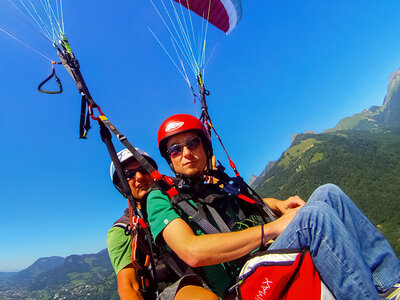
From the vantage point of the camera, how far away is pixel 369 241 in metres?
1.90

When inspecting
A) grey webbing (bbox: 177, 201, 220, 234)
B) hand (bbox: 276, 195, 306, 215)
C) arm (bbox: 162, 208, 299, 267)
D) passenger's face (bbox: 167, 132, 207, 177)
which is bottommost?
arm (bbox: 162, 208, 299, 267)

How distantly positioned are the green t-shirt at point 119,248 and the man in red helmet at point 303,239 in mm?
1462

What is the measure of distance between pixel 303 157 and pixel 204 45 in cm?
16992

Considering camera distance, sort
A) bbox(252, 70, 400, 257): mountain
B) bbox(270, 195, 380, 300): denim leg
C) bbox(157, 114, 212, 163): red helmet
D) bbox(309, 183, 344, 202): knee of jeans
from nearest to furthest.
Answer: bbox(270, 195, 380, 300): denim leg < bbox(309, 183, 344, 202): knee of jeans < bbox(157, 114, 212, 163): red helmet < bbox(252, 70, 400, 257): mountain

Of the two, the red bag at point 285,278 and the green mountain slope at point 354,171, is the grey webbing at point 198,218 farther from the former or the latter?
the green mountain slope at point 354,171

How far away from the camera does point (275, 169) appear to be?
608 ft

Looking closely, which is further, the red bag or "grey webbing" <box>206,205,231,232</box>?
"grey webbing" <box>206,205,231,232</box>

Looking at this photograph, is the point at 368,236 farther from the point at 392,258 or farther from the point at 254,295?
the point at 254,295

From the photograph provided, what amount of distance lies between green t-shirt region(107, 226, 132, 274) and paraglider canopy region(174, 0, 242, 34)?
8.71 meters

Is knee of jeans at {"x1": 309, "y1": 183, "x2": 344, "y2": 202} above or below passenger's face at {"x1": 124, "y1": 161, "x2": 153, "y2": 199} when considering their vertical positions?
below

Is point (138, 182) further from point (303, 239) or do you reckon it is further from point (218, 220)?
point (303, 239)

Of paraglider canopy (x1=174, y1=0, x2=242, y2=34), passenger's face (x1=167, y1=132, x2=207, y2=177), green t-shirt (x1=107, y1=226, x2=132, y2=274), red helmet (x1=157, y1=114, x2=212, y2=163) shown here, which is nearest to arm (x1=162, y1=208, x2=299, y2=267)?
passenger's face (x1=167, y1=132, x2=207, y2=177)

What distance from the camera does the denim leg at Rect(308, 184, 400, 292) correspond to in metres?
1.77

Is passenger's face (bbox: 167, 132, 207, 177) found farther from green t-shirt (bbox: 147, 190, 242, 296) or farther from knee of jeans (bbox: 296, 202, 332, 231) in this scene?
knee of jeans (bbox: 296, 202, 332, 231)
